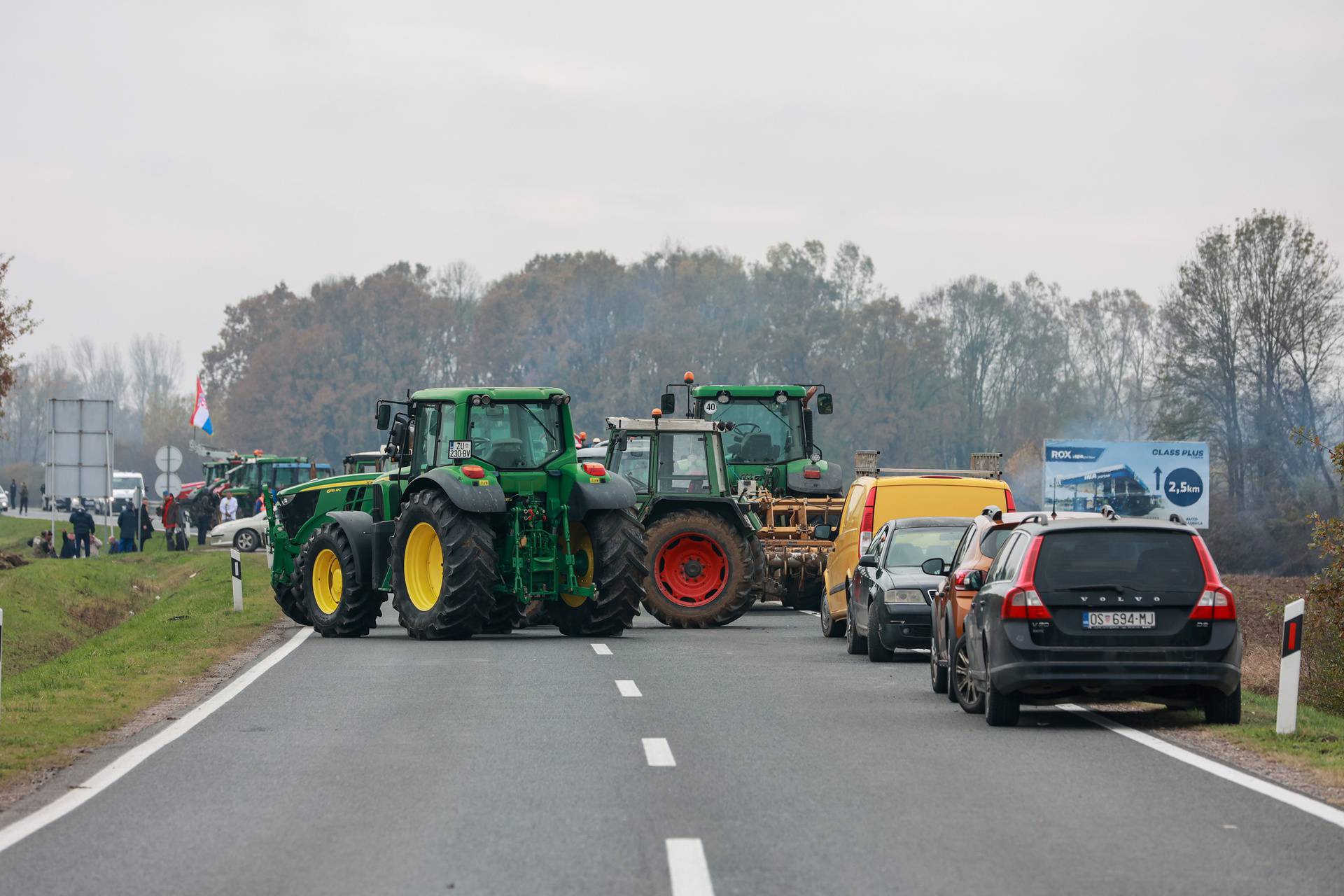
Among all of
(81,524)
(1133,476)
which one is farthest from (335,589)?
(81,524)

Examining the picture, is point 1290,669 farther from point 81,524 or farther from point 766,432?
point 81,524

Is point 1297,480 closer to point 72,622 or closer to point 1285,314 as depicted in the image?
point 1285,314

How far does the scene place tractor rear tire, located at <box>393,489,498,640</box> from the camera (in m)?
21.2

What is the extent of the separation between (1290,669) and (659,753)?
176 inches

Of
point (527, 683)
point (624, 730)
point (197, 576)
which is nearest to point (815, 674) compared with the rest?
point (527, 683)

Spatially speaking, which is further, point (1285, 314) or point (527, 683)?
point (1285, 314)

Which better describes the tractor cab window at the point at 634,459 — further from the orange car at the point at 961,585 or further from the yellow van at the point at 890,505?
the orange car at the point at 961,585

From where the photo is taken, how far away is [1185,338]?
62.0m

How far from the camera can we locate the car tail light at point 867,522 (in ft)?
73.7

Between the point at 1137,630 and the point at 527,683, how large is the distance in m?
5.54

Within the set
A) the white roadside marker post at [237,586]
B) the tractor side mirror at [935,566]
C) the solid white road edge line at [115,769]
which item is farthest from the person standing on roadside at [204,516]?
the tractor side mirror at [935,566]

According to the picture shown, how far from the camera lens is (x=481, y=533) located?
21.3 meters

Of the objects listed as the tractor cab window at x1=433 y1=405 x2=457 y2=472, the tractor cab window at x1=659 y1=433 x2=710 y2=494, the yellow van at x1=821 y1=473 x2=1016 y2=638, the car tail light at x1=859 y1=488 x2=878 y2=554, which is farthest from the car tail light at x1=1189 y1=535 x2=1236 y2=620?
the tractor cab window at x1=659 y1=433 x2=710 y2=494

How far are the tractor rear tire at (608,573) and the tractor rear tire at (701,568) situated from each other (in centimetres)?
146
